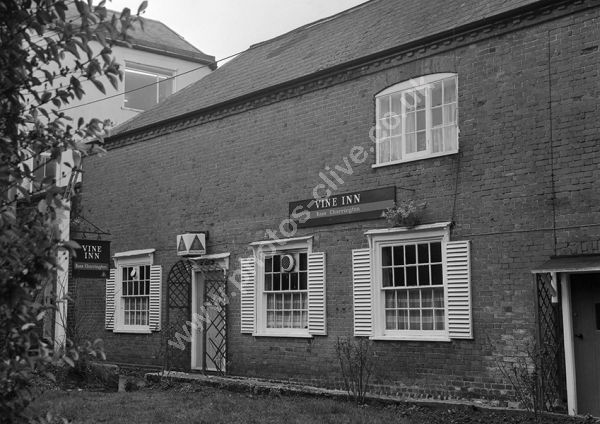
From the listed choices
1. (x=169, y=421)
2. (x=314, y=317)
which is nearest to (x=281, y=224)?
(x=314, y=317)

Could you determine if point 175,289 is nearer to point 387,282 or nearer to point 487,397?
point 387,282

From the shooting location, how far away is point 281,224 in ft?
48.5

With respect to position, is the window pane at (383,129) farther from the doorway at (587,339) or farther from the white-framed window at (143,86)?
the white-framed window at (143,86)

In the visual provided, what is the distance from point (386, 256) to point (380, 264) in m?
0.18

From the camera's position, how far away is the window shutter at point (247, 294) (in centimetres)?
1520

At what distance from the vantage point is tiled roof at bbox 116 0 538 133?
13.3m

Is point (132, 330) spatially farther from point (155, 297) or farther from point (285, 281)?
point (285, 281)

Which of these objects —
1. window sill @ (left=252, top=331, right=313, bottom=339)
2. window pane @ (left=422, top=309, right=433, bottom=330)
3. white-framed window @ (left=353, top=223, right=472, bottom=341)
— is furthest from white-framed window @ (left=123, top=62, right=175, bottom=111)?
window pane @ (left=422, top=309, right=433, bottom=330)

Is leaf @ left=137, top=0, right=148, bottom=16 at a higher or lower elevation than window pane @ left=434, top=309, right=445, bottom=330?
higher

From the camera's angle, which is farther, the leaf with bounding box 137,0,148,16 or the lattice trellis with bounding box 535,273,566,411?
the lattice trellis with bounding box 535,273,566,411

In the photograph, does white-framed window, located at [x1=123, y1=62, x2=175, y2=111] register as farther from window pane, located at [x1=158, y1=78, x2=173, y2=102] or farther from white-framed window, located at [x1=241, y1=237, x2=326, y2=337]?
white-framed window, located at [x1=241, y1=237, x2=326, y2=337]

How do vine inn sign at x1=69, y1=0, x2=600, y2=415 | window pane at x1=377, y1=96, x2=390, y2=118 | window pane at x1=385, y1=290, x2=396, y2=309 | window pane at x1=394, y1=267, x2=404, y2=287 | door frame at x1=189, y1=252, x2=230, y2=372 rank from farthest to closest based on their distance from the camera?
door frame at x1=189, y1=252, x2=230, y2=372, window pane at x1=377, y1=96, x2=390, y2=118, window pane at x1=385, y1=290, x2=396, y2=309, window pane at x1=394, y1=267, x2=404, y2=287, vine inn sign at x1=69, y1=0, x2=600, y2=415

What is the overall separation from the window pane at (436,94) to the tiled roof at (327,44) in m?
0.87

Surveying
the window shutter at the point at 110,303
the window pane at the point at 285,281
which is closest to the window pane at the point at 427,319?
the window pane at the point at 285,281
